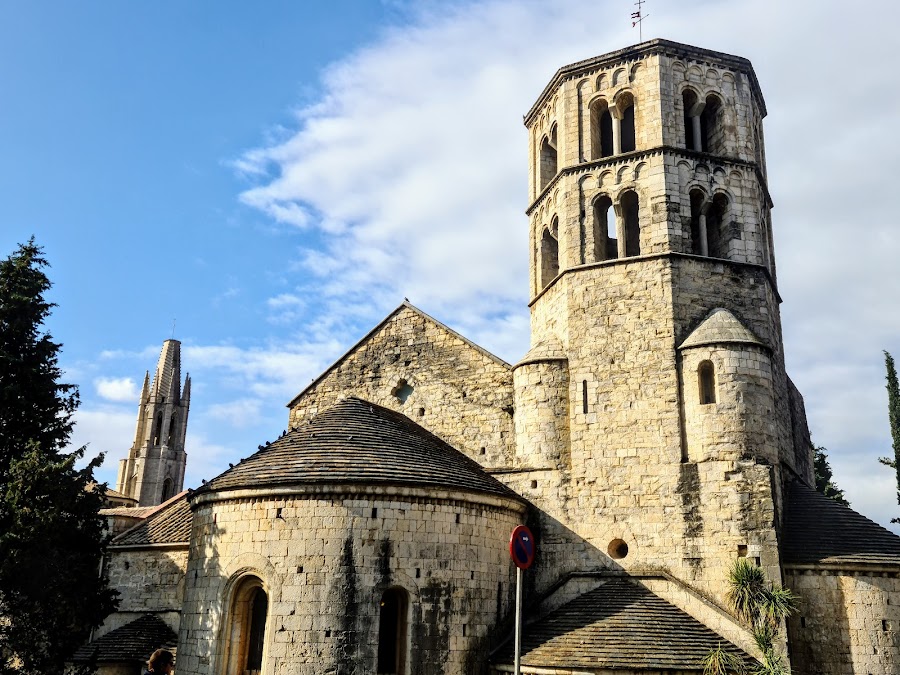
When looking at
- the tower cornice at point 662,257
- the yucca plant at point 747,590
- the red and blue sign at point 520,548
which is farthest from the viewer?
the tower cornice at point 662,257

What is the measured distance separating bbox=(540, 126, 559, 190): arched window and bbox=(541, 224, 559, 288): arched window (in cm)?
176

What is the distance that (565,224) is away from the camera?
22.7 metres

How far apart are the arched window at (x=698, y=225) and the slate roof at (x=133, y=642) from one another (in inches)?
701

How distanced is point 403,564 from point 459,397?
6.91 m

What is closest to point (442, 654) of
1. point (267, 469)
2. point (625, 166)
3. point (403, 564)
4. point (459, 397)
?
point (403, 564)

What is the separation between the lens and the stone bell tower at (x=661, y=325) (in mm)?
19109

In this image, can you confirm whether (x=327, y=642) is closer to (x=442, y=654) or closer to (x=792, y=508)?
(x=442, y=654)

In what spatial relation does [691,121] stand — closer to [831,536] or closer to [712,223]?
[712,223]

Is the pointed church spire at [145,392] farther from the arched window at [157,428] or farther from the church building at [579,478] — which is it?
the church building at [579,478]

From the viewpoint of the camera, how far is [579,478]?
20297mm

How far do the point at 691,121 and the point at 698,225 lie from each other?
10.9 feet

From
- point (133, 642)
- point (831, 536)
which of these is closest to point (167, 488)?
point (133, 642)

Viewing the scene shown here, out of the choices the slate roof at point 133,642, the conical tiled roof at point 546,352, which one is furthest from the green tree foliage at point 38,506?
the conical tiled roof at point 546,352

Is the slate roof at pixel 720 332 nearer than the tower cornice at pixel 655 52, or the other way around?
the slate roof at pixel 720 332
